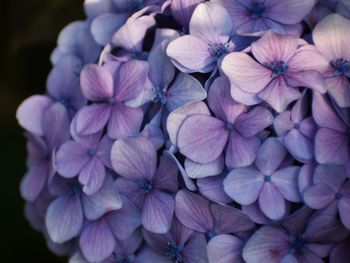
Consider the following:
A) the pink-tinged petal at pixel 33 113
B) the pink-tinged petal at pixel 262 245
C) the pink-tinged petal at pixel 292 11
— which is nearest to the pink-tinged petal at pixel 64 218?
the pink-tinged petal at pixel 33 113

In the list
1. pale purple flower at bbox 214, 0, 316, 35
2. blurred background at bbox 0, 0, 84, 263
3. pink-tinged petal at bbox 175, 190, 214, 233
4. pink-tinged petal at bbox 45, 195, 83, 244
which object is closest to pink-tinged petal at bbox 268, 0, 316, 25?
pale purple flower at bbox 214, 0, 316, 35

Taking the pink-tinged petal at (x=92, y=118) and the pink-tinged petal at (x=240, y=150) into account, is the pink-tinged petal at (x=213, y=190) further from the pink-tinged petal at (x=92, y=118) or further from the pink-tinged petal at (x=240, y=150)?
the pink-tinged petal at (x=92, y=118)

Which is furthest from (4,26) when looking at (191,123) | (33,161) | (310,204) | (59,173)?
(310,204)

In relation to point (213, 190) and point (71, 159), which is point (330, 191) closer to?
point (213, 190)

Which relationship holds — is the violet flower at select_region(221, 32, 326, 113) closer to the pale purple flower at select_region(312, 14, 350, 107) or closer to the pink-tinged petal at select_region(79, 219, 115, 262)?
the pale purple flower at select_region(312, 14, 350, 107)

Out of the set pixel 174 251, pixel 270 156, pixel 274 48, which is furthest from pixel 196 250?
pixel 274 48

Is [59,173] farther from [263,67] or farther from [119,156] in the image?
[263,67]
